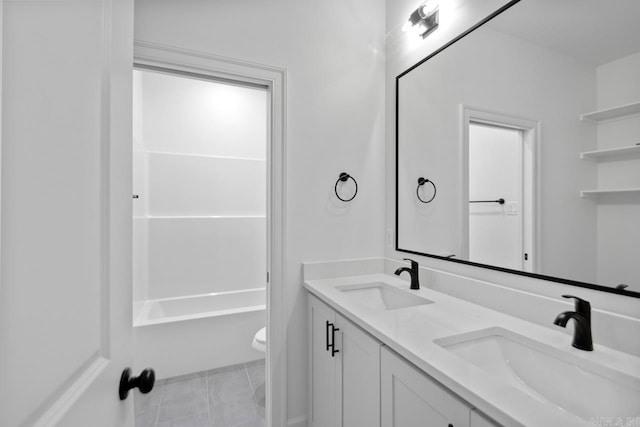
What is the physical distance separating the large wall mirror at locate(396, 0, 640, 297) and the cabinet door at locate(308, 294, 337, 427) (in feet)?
2.13

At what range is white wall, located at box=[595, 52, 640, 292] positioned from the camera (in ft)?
2.73

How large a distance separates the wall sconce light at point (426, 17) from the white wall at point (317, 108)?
0.33 meters

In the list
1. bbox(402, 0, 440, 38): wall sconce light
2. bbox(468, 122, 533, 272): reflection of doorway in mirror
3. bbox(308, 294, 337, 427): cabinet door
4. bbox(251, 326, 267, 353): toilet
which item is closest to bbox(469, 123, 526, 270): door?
bbox(468, 122, 533, 272): reflection of doorway in mirror

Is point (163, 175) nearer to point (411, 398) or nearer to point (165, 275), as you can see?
point (165, 275)

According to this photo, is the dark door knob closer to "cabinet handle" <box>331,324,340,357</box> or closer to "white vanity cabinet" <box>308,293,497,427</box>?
"white vanity cabinet" <box>308,293,497,427</box>

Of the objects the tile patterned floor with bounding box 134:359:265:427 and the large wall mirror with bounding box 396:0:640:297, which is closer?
the large wall mirror with bounding box 396:0:640:297

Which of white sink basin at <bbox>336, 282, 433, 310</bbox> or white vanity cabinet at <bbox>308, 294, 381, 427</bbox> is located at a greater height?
white sink basin at <bbox>336, 282, 433, 310</bbox>

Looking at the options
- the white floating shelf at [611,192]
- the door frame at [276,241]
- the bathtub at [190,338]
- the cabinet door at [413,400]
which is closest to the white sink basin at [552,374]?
the cabinet door at [413,400]

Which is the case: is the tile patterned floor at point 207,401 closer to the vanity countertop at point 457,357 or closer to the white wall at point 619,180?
the vanity countertop at point 457,357

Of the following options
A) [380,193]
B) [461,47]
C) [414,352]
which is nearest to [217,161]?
[380,193]

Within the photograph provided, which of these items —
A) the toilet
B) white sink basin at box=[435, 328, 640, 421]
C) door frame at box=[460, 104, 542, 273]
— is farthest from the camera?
the toilet

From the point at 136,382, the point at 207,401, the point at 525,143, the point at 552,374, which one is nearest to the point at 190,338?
the point at 207,401

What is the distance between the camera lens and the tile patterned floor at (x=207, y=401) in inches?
69.9

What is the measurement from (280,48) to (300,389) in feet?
6.27
